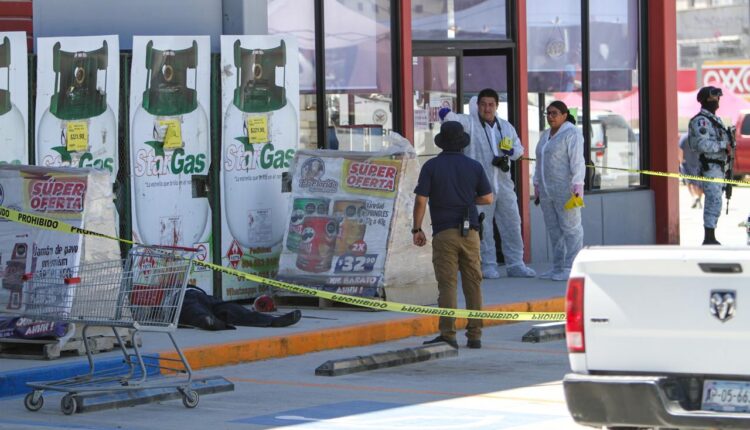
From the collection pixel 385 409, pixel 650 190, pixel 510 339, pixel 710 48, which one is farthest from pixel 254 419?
pixel 710 48

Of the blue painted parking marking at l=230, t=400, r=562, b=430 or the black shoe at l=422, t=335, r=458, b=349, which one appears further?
the black shoe at l=422, t=335, r=458, b=349

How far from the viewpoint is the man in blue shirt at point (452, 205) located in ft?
39.0

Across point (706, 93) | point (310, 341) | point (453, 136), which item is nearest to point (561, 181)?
point (706, 93)

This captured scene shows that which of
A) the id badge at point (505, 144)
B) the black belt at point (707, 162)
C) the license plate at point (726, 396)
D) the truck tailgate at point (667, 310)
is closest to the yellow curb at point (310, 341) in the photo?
the id badge at point (505, 144)

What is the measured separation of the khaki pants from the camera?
39.1ft

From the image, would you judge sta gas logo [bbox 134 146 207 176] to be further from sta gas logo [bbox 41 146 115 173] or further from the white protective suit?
the white protective suit

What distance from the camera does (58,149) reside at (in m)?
12.8

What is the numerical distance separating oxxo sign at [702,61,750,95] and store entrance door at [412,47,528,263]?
112ft

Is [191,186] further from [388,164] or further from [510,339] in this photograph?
[510,339]

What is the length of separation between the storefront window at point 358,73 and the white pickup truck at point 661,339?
901 cm

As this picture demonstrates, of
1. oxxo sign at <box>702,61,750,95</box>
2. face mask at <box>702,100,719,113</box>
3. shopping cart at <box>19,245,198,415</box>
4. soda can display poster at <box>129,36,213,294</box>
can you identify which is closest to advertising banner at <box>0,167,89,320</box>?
shopping cart at <box>19,245,198,415</box>

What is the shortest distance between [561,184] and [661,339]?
9.10m

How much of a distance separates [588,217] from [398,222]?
19.1 ft

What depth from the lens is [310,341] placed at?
12.3m
